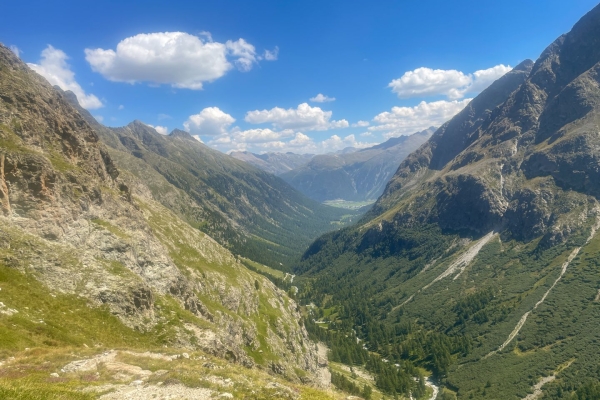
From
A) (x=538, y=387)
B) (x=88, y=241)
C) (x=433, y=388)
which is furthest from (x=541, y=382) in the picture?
(x=88, y=241)

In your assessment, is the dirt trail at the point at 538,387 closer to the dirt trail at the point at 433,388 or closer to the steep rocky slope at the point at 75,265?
the dirt trail at the point at 433,388

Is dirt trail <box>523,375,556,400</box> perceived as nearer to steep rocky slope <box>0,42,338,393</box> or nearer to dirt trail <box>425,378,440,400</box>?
dirt trail <box>425,378,440,400</box>

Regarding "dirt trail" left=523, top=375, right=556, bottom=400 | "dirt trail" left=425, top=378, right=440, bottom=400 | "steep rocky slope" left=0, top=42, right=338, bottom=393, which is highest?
"steep rocky slope" left=0, top=42, right=338, bottom=393

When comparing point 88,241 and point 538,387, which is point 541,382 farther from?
point 88,241

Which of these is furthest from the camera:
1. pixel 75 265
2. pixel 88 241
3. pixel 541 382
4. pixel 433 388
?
pixel 433 388

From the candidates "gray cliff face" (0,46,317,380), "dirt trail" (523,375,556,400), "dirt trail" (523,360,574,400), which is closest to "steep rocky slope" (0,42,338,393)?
"gray cliff face" (0,46,317,380)

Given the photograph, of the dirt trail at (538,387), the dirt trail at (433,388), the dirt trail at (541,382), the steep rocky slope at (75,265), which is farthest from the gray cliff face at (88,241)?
the dirt trail at (541,382)

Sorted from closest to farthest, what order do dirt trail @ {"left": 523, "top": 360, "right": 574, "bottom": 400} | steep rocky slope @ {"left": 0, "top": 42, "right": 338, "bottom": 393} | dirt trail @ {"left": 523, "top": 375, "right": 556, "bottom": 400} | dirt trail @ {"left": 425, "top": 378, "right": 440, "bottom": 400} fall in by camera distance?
steep rocky slope @ {"left": 0, "top": 42, "right": 338, "bottom": 393} → dirt trail @ {"left": 523, "top": 375, "right": 556, "bottom": 400} → dirt trail @ {"left": 523, "top": 360, "right": 574, "bottom": 400} → dirt trail @ {"left": 425, "top": 378, "right": 440, "bottom": 400}

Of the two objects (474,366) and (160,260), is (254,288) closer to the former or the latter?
(160,260)

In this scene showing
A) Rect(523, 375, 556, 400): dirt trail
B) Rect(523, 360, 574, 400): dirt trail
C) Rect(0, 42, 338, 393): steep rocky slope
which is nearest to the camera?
Rect(0, 42, 338, 393): steep rocky slope

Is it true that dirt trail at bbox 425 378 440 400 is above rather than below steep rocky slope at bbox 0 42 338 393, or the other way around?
below
